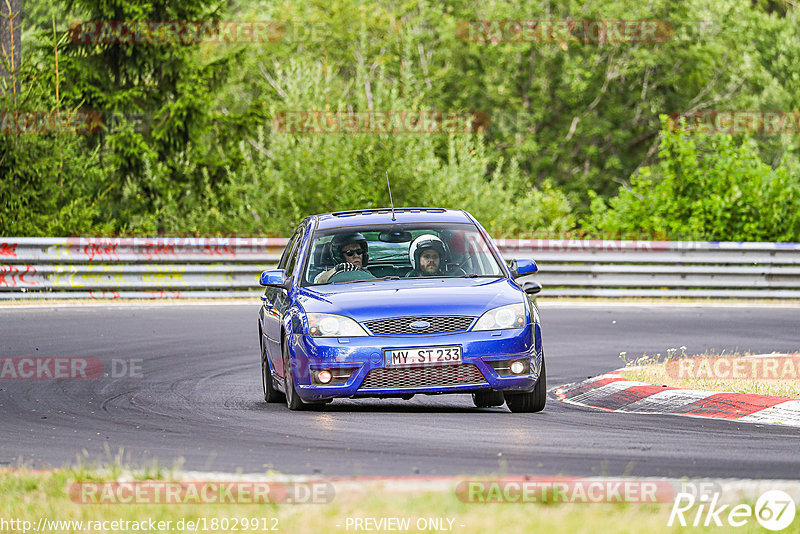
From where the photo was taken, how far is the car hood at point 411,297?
9.96 metres

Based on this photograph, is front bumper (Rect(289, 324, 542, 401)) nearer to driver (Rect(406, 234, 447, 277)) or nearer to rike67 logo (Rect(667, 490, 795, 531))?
driver (Rect(406, 234, 447, 277))

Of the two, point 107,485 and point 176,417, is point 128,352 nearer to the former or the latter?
point 176,417

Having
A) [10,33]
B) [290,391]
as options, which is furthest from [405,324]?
[10,33]

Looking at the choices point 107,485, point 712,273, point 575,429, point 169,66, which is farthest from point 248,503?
point 169,66

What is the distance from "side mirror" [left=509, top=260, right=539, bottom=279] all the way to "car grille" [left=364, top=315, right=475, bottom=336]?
1213 mm

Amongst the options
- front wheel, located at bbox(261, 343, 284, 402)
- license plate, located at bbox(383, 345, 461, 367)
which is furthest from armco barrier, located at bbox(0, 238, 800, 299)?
license plate, located at bbox(383, 345, 461, 367)

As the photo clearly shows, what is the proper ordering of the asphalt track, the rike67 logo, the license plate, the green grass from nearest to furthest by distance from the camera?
the green grass
the rike67 logo
the asphalt track
the license plate

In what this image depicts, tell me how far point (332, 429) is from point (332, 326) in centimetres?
99

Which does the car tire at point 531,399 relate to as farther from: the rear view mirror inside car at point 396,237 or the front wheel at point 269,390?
the front wheel at point 269,390

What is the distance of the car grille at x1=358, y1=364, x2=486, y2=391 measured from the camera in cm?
982

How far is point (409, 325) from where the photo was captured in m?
9.88

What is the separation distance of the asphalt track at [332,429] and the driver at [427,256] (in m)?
1.06

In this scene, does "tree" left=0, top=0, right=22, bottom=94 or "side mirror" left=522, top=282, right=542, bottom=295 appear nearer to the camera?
"side mirror" left=522, top=282, right=542, bottom=295

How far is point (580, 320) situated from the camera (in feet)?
64.4
